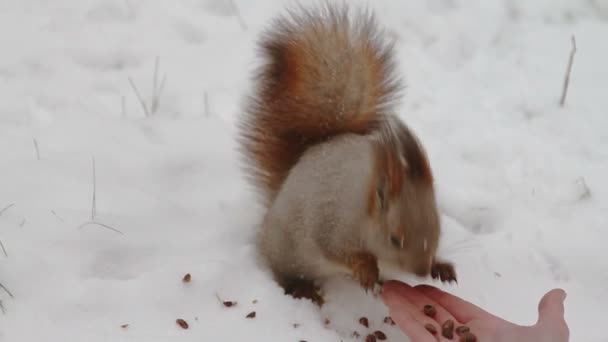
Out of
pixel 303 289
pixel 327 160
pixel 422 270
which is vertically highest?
pixel 327 160

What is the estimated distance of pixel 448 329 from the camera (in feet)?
7.22

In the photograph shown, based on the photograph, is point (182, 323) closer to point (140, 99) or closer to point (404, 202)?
point (404, 202)

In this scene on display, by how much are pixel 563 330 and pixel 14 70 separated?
213cm

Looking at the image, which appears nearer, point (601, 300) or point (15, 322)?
point (15, 322)

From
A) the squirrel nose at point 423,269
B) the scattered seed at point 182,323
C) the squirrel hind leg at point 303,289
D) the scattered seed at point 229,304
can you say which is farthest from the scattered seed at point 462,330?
the scattered seed at point 182,323

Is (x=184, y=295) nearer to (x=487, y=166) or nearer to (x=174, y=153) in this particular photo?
(x=174, y=153)

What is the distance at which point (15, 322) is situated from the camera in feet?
6.92

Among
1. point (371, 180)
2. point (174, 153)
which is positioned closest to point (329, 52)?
point (371, 180)

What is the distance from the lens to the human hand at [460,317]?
6.60 ft

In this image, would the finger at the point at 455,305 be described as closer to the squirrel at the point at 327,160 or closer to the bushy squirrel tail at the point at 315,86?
the squirrel at the point at 327,160

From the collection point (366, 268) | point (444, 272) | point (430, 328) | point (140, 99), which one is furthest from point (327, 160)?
point (140, 99)

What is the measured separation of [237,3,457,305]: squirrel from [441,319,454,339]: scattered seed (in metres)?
0.14

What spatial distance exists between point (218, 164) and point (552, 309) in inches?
50.0

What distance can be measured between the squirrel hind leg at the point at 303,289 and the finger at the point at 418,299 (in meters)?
0.23
